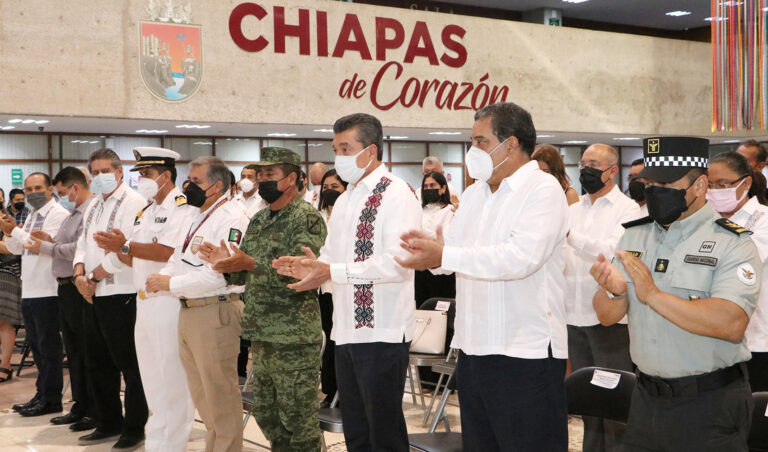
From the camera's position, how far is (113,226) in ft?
18.2

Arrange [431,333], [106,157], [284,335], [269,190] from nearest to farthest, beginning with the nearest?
[284,335], [269,190], [431,333], [106,157]

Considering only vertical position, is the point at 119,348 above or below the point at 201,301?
below

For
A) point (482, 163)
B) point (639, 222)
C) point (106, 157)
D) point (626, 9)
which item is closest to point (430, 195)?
point (106, 157)

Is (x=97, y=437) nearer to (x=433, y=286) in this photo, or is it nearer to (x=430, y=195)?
(x=433, y=286)

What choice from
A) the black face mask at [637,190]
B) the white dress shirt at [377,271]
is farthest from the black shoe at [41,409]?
the black face mask at [637,190]

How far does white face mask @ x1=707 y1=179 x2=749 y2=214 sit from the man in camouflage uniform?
1.98 meters

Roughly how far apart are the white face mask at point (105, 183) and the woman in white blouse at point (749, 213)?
12.7 ft

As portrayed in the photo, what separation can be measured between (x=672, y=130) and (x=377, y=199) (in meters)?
13.7

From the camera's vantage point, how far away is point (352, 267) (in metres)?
3.41

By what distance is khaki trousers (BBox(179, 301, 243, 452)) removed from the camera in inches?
178

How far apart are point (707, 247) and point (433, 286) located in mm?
4702

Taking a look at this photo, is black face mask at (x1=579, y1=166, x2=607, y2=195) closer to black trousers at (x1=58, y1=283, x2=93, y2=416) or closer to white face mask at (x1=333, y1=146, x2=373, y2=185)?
white face mask at (x1=333, y1=146, x2=373, y2=185)

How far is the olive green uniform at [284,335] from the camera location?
411 cm

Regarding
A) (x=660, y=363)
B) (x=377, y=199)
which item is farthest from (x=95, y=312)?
(x=660, y=363)
